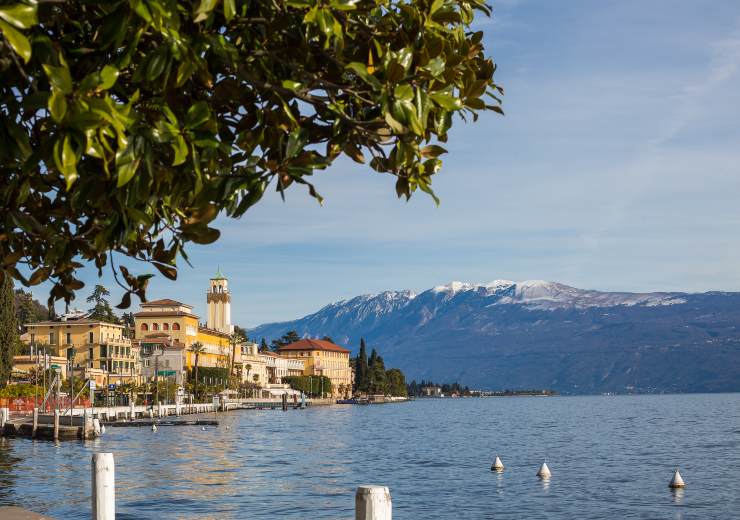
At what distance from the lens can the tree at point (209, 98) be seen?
4.99 metres

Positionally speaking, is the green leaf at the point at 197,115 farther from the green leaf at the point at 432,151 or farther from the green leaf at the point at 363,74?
the green leaf at the point at 432,151

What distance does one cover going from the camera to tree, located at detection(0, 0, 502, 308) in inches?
197

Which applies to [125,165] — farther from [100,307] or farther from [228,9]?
[100,307]

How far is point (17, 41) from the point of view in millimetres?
4445

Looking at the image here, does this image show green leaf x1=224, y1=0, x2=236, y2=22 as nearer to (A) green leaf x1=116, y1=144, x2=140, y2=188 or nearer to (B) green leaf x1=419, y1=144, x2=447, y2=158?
(A) green leaf x1=116, y1=144, x2=140, y2=188

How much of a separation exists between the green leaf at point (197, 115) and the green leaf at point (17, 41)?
1185 millimetres

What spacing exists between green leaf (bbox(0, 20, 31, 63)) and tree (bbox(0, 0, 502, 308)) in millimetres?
97

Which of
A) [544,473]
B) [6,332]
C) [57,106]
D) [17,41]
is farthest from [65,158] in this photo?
[6,332]

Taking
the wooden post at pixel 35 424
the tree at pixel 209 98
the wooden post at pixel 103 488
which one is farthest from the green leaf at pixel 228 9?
the wooden post at pixel 35 424

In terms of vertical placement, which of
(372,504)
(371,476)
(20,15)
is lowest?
(371,476)

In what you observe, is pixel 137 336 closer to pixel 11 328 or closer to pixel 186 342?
pixel 186 342

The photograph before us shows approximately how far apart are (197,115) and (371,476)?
46.7 m

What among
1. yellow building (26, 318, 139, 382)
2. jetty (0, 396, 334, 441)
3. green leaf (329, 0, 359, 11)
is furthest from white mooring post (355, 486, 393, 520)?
yellow building (26, 318, 139, 382)

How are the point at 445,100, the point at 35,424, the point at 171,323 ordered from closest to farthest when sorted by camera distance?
→ the point at 445,100
the point at 35,424
the point at 171,323
